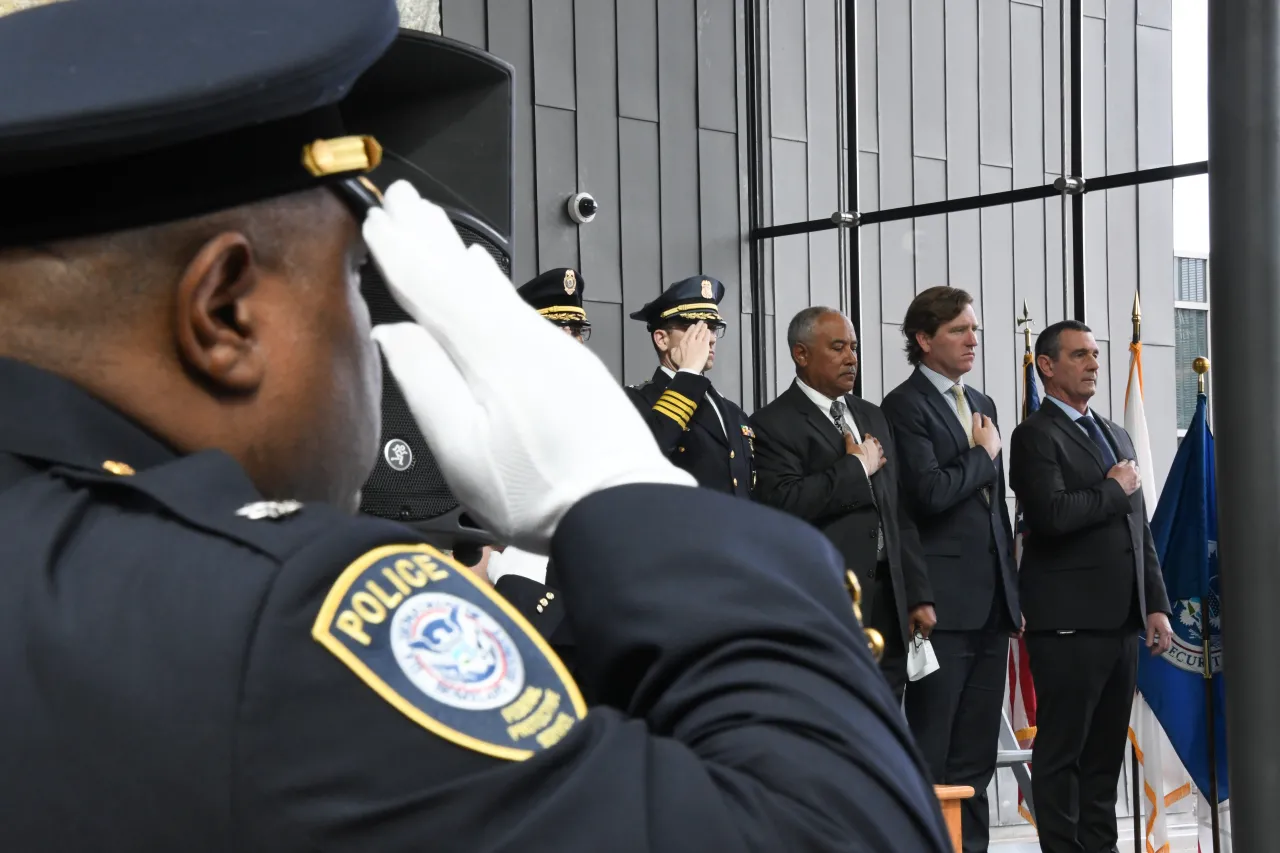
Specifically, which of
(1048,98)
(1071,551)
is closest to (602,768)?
(1071,551)

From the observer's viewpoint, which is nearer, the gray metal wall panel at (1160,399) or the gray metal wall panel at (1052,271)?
the gray metal wall panel at (1052,271)

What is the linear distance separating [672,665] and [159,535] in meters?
0.18

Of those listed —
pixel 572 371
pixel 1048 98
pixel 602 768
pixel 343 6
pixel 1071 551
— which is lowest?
pixel 1071 551

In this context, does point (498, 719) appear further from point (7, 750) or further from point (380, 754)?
point (7, 750)

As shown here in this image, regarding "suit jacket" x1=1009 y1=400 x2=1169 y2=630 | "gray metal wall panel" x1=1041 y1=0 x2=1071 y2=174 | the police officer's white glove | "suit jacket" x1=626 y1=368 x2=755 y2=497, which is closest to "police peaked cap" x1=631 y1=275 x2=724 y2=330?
"suit jacket" x1=626 y1=368 x2=755 y2=497

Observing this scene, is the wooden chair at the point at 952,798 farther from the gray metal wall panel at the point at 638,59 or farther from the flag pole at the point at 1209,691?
the gray metal wall panel at the point at 638,59

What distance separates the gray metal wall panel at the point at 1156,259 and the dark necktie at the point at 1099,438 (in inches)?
73.6

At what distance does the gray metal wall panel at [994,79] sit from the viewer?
586 centimetres

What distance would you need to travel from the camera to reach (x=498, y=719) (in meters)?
0.48

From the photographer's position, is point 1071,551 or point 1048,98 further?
point 1048,98

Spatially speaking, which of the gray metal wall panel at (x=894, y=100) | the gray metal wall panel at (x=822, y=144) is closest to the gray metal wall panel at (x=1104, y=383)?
the gray metal wall panel at (x=894, y=100)

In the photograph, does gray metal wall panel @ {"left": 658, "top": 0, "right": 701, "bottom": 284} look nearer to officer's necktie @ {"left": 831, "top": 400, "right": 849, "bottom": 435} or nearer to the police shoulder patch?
officer's necktie @ {"left": 831, "top": 400, "right": 849, "bottom": 435}

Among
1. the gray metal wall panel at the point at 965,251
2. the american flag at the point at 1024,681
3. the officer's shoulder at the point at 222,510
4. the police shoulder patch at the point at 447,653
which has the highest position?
the gray metal wall panel at the point at 965,251

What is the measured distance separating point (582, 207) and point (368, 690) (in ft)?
15.7
